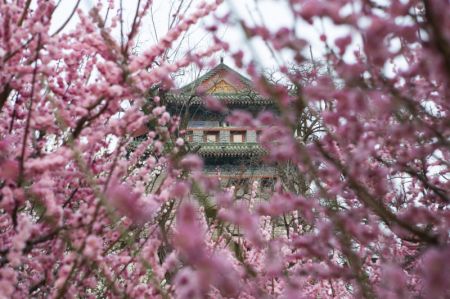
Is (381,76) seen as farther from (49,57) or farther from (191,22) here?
(49,57)

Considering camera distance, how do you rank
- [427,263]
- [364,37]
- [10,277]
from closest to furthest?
1. [427,263]
2. [364,37]
3. [10,277]

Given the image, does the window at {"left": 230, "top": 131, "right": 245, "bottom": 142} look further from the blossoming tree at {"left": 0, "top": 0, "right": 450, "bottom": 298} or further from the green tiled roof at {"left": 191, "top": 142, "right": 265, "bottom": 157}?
the blossoming tree at {"left": 0, "top": 0, "right": 450, "bottom": 298}

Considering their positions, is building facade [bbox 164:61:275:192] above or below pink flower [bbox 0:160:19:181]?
above

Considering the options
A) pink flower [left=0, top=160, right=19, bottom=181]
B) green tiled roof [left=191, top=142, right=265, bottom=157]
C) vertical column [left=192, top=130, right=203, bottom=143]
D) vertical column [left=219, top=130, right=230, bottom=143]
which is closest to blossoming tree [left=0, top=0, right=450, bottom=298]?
pink flower [left=0, top=160, right=19, bottom=181]

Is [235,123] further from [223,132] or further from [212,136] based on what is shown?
[212,136]

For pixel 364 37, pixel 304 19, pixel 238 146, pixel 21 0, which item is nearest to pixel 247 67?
pixel 304 19

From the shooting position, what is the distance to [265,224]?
8984mm

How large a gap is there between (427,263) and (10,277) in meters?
1.97

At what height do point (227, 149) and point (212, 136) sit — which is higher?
point (212, 136)

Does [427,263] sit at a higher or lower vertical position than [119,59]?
lower

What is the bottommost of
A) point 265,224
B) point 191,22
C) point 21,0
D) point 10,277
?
point 265,224

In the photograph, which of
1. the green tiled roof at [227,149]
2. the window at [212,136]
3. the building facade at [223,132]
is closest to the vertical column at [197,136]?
the building facade at [223,132]

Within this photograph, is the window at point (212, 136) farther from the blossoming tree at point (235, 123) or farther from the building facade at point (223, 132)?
the blossoming tree at point (235, 123)

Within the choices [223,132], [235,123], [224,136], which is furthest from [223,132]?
[235,123]
